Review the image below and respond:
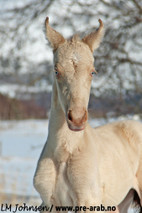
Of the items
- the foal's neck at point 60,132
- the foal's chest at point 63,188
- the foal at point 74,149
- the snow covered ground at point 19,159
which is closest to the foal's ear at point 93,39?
the foal at point 74,149

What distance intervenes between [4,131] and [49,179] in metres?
18.2

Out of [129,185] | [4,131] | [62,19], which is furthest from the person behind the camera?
[4,131]

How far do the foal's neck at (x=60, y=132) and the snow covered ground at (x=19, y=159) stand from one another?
2.86 meters

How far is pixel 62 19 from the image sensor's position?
743 cm

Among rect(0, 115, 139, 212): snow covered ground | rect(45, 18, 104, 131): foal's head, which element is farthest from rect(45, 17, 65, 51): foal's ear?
rect(0, 115, 139, 212): snow covered ground

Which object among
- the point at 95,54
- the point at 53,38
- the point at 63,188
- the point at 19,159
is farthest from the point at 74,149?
the point at 19,159

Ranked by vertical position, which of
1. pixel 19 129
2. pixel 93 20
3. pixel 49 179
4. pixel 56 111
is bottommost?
pixel 19 129

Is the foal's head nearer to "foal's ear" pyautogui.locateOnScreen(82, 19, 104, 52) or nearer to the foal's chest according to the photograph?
"foal's ear" pyautogui.locateOnScreen(82, 19, 104, 52)

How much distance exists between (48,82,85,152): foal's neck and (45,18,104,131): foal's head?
0.21 meters

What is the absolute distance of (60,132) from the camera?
3176 millimetres

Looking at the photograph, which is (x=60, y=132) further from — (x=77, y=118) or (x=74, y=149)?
(x=77, y=118)

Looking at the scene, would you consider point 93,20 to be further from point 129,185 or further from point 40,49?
point 129,185

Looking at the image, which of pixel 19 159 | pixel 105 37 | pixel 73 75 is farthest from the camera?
pixel 19 159

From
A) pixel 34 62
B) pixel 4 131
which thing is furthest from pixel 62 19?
pixel 4 131
